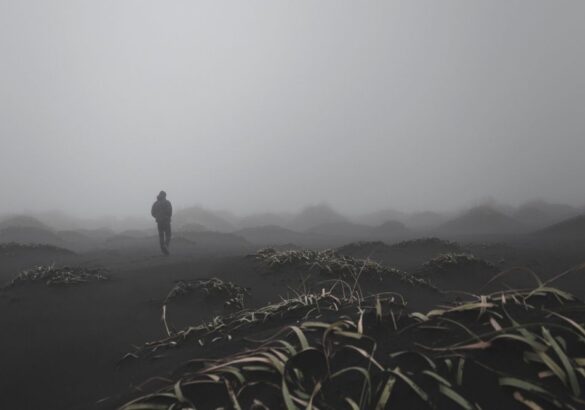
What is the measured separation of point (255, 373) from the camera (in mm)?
2092

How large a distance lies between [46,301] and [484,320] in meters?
7.74

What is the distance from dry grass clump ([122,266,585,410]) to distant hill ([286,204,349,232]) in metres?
51.1

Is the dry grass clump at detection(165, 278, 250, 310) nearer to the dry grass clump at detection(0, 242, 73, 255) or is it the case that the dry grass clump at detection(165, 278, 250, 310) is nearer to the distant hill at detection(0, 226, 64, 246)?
the dry grass clump at detection(0, 242, 73, 255)

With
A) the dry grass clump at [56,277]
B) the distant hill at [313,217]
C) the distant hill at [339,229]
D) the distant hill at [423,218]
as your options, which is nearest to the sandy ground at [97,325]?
the dry grass clump at [56,277]

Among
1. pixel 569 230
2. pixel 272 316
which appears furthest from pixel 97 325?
pixel 569 230

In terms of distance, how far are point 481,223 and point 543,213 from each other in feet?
56.6

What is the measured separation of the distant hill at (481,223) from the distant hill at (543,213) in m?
5.48

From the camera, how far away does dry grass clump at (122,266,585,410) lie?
166 cm

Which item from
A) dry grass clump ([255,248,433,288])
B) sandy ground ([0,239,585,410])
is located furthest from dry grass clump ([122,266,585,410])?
dry grass clump ([255,248,433,288])

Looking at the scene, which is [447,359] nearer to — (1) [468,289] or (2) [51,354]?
(2) [51,354]

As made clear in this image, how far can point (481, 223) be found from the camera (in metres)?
38.3

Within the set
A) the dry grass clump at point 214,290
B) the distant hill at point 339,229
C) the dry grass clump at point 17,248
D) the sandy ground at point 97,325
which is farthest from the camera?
the distant hill at point 339,229

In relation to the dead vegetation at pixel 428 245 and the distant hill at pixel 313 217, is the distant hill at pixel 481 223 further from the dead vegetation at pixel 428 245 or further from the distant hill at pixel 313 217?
the dead vegetation at pixel 428 245

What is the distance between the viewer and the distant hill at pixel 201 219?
52.3 m
